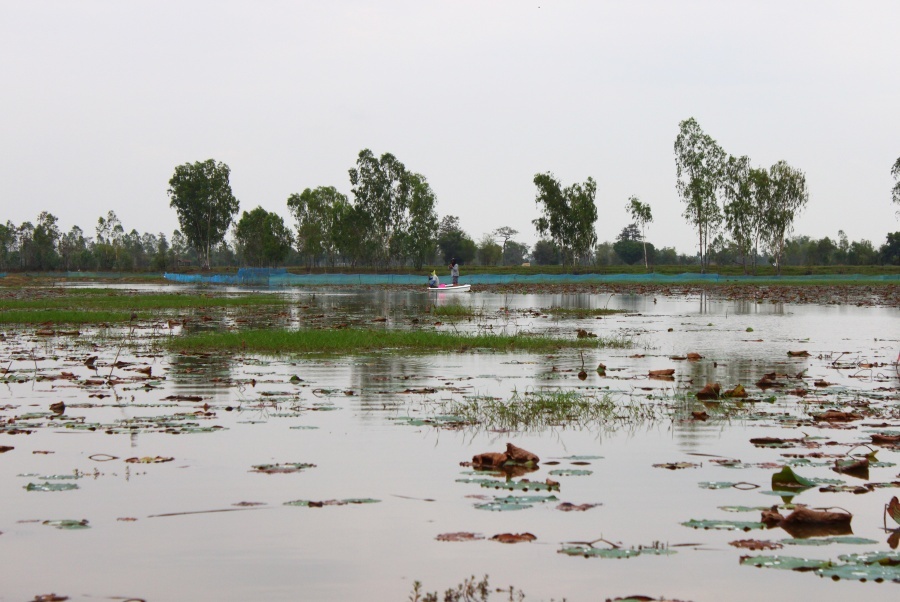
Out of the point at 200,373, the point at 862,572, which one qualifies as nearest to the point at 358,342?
the point at 200,373

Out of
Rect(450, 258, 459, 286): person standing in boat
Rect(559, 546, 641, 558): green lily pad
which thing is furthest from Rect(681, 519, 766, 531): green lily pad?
Rect(450, 258, 459, 286): person standing in boat

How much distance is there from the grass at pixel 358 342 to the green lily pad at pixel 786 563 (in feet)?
42.1

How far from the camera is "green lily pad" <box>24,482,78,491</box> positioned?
6867 millimetres

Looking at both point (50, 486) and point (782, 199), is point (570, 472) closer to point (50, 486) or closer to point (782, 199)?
point (50, 486)

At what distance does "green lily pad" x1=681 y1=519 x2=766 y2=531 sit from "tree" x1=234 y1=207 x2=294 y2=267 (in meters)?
124

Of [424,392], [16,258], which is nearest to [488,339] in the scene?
[424,392]

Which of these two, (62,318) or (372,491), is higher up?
(62,318)

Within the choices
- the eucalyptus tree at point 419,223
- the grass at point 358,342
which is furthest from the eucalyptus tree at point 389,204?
the grass at point 358,342

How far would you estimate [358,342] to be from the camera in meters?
18.7

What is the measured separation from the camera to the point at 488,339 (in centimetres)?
1962

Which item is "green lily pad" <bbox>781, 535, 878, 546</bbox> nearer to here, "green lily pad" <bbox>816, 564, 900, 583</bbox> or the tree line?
"green lily pad" <bbox>816, 564, 900, 583</bbox>

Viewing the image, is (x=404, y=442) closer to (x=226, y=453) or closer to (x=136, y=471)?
(x=226, y=453)

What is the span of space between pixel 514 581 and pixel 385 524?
139 cm

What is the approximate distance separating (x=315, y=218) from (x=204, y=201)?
16608mm
